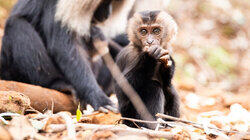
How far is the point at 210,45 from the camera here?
373 inches

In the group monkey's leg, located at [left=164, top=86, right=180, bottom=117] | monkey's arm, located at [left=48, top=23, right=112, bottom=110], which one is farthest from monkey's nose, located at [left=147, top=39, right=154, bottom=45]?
monkey's arm, located at [left=48, top=23, right=112, bottom=110]

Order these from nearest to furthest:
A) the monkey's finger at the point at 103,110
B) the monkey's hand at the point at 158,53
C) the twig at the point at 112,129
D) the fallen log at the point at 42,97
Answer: the twig at the point at 112,129
the monkey's hand at the point at 158,53
the fallen log at the point at 42,97
the monkey's finger at the point at 103,110

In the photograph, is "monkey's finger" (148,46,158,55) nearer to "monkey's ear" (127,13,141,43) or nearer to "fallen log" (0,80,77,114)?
"monkey's ear" (127,13,141,43)

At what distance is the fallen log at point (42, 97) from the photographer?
14.0 ft

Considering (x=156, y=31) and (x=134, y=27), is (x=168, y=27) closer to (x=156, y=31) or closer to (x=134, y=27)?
(x=156, y=31)

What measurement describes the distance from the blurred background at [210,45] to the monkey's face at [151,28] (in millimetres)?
2885

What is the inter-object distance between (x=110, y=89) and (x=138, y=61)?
2.16m

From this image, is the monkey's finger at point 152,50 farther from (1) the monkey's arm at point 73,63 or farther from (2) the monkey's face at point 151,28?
(1) the monkey's arm at point 73,63

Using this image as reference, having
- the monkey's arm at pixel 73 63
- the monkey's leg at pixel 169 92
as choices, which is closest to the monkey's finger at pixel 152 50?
the monkey's leg at pixel 169 92

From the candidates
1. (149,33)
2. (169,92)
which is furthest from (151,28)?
(169,92)

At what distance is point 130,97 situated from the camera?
3875mm

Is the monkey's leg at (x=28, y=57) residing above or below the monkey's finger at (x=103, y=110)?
above

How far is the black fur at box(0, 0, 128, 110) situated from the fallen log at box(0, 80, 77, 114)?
8.1 inches

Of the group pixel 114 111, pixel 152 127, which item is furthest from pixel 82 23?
pixel 152 127
